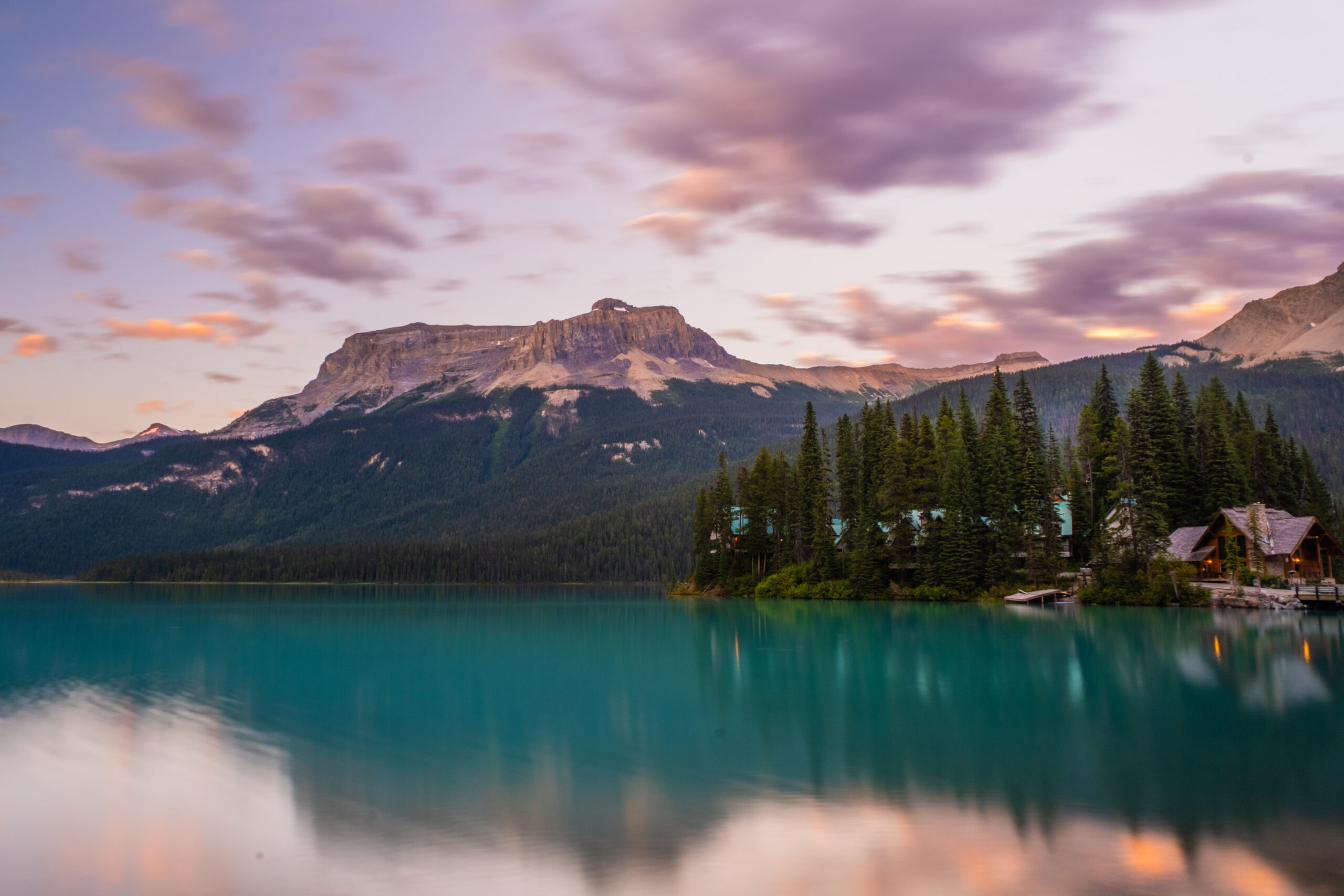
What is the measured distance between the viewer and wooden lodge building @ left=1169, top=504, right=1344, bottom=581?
77.0 meters

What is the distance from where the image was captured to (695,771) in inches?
876

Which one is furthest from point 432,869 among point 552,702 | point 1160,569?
point 1160,569

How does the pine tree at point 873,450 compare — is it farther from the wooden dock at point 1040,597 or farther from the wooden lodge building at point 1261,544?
the wooden lodge building at point 1261,544

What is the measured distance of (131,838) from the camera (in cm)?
1836

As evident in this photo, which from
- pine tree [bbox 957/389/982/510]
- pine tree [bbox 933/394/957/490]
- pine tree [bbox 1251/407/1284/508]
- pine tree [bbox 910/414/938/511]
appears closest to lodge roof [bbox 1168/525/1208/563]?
pine tree [bbox 1251/407/1284/508]

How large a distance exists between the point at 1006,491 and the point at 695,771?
2787 inches

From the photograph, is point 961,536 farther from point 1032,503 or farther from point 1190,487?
point 1190,487

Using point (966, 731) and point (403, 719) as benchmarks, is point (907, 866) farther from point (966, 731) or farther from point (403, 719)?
point (403, 719)

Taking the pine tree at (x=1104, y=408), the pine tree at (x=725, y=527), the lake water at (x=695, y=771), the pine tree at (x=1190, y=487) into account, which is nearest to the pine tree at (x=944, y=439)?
the pine tree at (x=1104, y=408)

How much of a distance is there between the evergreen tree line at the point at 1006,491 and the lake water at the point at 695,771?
34.2 meters

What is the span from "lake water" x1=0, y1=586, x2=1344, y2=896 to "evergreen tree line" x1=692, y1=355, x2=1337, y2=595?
34198 millimetres

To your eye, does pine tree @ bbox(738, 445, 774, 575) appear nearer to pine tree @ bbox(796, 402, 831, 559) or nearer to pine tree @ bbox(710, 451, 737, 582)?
pine tree @ bbox(710, 451, 737, 582)

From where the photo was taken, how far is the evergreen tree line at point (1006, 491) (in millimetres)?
84312

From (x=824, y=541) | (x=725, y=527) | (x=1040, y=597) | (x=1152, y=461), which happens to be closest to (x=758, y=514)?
(x=725, y=527)
